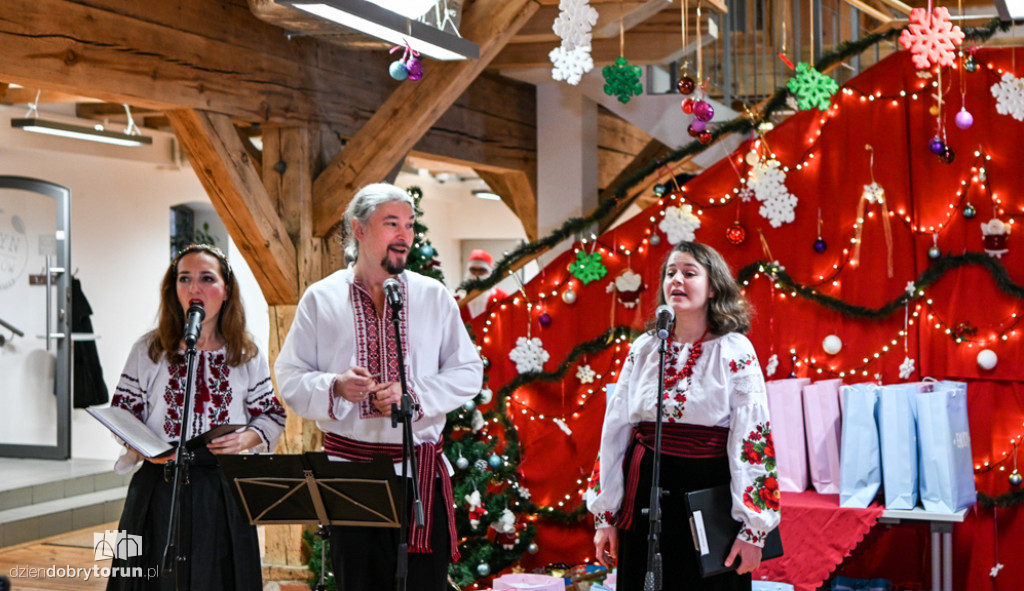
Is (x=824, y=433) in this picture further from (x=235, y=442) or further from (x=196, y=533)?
(x=196, y=533)

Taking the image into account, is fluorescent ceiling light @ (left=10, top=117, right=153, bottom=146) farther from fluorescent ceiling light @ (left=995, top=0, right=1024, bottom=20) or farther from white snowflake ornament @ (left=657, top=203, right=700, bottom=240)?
fluorescent ceiling light @ (left=995, top=0, right=1024, bottom=20)

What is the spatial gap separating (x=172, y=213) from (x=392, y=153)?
181 inches

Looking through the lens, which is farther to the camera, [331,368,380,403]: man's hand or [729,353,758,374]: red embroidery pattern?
[729,353,758,374]: red embroidery pattern

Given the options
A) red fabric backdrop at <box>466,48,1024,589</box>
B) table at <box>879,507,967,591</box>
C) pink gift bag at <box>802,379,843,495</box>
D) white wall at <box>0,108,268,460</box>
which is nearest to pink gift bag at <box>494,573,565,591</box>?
red fabric backdrop at <box>466,48,1024,589</box>

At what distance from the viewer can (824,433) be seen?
4766 mm

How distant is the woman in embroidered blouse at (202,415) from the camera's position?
10.1 ft

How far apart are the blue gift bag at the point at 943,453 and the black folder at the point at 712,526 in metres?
1.66

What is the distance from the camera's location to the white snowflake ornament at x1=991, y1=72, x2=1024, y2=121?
4.72 m

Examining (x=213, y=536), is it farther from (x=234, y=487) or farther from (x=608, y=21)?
(x=608, y=21)

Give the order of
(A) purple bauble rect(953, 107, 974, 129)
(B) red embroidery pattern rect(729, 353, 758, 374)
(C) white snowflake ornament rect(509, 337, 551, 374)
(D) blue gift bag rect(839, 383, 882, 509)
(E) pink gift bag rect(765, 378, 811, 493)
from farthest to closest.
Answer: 1. (C) white snowflake ornament rect(509, 337, 551, 374)
2. (E) pink gift bag rect(765, 378, 811, 493)
3. (A) purple bauble rect(953, 107, 974, 129)
4. (D) blue gift bag rect(839, 383, 882, 509)
5. (B) red embroidery pattern rect(729, 353, 758, 374)

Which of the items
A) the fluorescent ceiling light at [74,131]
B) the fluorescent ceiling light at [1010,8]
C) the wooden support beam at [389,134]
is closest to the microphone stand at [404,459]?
the fluorescent ceiling light at [1010,8]

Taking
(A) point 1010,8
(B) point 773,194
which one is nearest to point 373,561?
(A) point 1010,8

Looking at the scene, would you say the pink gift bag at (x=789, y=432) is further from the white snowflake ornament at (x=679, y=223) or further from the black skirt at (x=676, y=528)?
the black skirt at (x=676, y=528)

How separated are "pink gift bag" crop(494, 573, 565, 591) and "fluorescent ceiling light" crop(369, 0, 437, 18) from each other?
2372 mm
